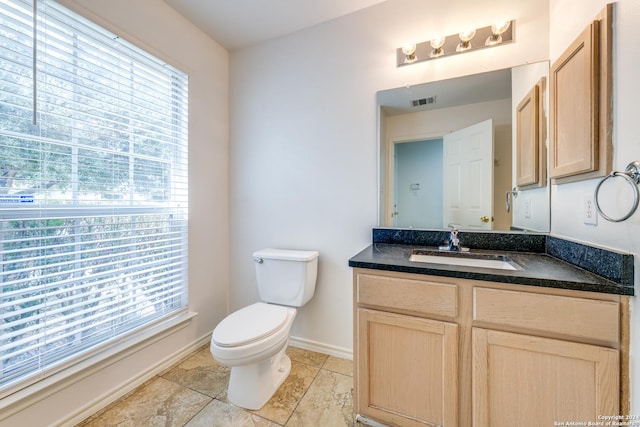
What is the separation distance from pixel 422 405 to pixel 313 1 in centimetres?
235

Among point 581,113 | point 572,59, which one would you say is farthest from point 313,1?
point 581,113

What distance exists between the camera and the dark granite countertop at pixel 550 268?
0.84m

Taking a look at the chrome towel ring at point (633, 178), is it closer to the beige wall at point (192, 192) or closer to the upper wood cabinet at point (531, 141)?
the upper wood cabinet at point (531, 141)

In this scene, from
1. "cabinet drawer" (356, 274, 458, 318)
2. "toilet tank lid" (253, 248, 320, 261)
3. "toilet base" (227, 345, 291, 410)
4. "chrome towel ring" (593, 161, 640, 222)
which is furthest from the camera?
"toilet tank lid" (253, 248, 320, 261)

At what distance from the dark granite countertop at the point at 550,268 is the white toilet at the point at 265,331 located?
598mm

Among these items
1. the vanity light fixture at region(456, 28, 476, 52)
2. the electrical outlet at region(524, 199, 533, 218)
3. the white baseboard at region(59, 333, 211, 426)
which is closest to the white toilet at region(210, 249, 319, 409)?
the white baseboard at region(59, 333, 211, 426)

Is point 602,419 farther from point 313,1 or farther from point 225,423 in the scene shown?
point 313,1

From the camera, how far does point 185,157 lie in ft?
6.13

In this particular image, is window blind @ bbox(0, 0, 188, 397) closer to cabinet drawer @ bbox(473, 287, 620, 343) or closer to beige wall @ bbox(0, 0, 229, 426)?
beige wall @ bbox(0, 0, 229, 426)

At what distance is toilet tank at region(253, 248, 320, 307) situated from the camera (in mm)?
1777

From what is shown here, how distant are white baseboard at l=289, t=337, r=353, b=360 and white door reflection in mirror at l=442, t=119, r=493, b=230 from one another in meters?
1.14

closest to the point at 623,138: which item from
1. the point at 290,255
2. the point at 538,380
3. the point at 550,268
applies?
the point at 550,268

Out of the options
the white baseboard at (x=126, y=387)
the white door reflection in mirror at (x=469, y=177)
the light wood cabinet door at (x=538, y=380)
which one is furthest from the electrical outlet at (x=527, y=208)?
the white baseboard at (x=126, y=387)

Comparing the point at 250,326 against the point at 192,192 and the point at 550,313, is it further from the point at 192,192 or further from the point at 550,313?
the point at 550,313
